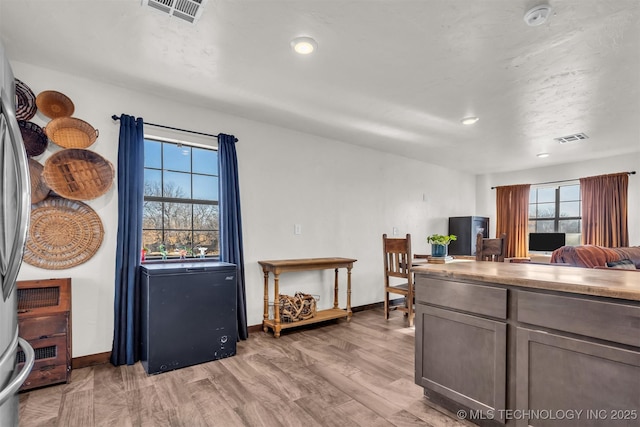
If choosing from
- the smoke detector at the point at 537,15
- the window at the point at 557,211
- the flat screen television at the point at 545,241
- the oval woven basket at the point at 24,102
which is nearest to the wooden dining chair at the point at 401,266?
the smoke detector at the point at 537,15

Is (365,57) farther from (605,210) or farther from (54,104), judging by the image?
(605,210)

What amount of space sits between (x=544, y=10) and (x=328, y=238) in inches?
129

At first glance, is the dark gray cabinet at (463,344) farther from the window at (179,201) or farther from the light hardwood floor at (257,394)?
the window at (179,201)

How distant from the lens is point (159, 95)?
322cm

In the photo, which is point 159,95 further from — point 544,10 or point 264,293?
point 544,10

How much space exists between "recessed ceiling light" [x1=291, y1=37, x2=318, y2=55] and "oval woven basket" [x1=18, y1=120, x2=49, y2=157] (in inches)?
83.2

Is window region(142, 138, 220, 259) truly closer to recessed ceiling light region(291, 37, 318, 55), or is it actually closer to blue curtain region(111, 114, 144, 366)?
blue curtain region(111, 114, 144, 366)

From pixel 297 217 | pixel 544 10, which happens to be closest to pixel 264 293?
pixel 297 217

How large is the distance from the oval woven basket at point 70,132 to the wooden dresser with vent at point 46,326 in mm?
1118

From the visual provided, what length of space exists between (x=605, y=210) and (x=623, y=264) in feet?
7.54

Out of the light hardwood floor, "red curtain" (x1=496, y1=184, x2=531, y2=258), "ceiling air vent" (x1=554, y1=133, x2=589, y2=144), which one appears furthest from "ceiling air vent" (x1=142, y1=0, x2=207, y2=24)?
"red curtain" (x1=496, y1=184, x2=531, y2=258)

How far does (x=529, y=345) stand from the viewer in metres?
1.69

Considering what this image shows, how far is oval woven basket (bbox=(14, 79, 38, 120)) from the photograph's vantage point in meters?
2.56

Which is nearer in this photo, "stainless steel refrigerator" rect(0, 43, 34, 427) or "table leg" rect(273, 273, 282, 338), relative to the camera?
"stainless steel refrigerator" rect(0, 43, 34, 427)
